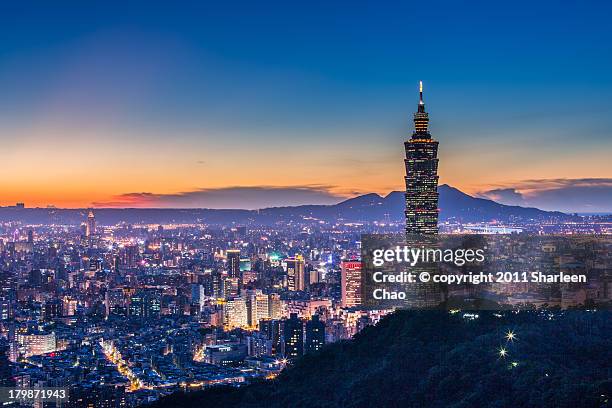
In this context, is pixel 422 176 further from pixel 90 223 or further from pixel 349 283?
pixel 90 223

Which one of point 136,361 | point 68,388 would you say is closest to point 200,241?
point 136,361

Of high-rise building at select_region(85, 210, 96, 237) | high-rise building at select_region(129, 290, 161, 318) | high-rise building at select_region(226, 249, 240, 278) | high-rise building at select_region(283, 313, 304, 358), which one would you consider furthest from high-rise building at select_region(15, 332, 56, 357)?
Answer: high-rise building at select_region(85, 210, 96, 237)

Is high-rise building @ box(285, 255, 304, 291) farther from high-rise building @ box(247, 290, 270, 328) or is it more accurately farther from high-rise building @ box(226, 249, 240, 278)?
high-rise building @ box(247, 290, 270, 328)

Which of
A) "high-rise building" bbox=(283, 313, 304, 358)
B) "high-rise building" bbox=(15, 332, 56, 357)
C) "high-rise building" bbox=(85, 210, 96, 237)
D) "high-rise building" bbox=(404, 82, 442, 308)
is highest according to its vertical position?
"high-rise building" bbox=(404, 82, 442, 308)

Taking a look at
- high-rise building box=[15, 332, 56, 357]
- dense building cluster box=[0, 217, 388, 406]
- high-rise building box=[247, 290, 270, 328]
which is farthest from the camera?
high-rise building box=[247, 290, 270, 328]

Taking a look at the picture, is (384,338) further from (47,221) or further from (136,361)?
(47,221)

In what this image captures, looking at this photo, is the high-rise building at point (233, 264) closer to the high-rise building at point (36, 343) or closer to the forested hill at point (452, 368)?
the high-rise building at point (36, 343)
